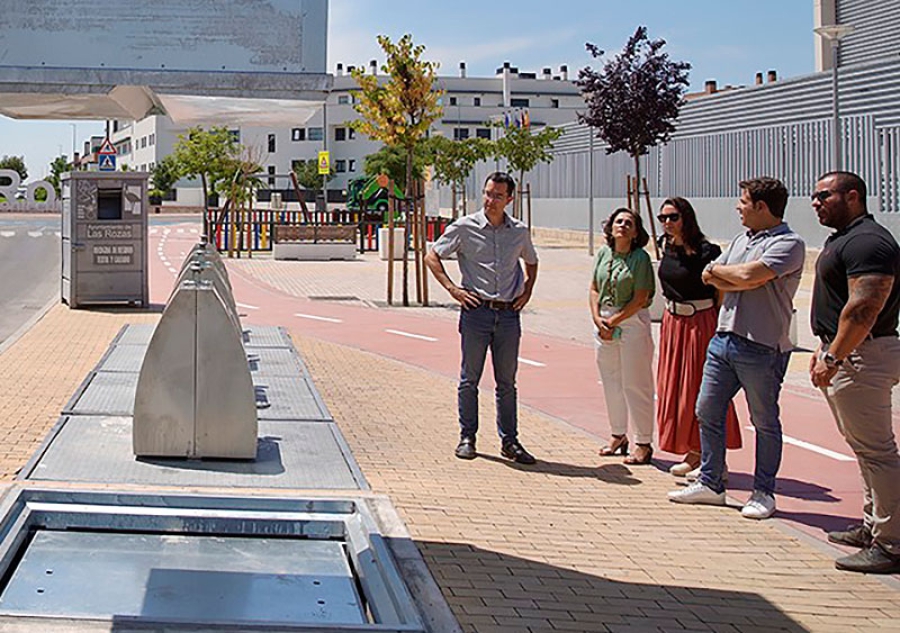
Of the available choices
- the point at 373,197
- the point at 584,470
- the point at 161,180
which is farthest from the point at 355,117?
the point at 584,470

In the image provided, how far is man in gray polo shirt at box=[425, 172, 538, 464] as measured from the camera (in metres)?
8.54

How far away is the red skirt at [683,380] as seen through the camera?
26.2ft

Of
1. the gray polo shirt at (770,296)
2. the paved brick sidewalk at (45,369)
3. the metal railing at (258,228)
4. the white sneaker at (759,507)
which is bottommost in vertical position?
the white sneaker at (759,507)

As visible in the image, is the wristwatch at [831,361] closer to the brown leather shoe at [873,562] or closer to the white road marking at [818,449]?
the brown leather shoe at [873,562]

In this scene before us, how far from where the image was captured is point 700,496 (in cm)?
750

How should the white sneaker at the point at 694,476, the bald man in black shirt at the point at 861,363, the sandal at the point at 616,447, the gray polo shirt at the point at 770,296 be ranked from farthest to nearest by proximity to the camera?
the sandal at the point at 616,447
the white sneaker at the point at 694,476
the gray polo shirt at the point at 770,296
the bald man in black shirt at the point at 861,363

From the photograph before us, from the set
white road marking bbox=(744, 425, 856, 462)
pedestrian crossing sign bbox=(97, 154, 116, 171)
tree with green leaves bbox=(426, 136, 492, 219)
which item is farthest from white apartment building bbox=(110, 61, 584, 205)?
white road marking bbox=(744, 425, 856, 462)

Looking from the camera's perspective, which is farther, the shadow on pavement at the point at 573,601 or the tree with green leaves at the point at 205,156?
the tree with green leaves at the point at 205,156

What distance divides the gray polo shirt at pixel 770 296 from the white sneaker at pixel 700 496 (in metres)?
0.99

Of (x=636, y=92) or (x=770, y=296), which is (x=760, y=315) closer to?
(x=770, y=296)

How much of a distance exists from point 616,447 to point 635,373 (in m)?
0.60

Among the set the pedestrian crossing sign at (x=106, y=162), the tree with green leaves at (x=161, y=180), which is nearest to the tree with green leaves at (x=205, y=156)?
the pedestrian crossing sign at (x=106, y=162)

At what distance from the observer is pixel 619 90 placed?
31.8 meters

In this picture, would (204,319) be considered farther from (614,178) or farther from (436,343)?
(614,178)
